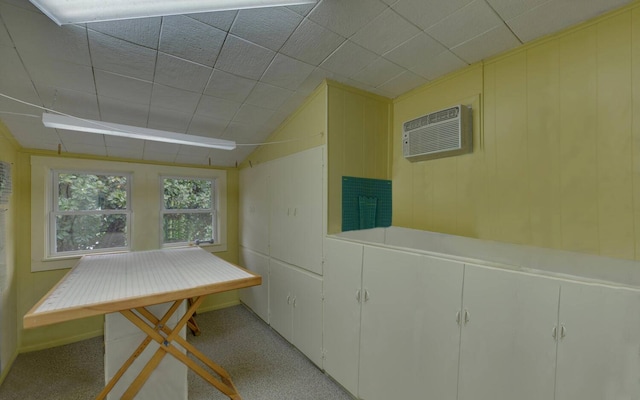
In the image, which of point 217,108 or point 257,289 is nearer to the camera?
point 217,108

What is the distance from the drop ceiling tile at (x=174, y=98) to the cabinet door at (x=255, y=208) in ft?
3.60

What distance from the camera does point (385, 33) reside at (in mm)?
1612

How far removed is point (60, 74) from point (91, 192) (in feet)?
5.91

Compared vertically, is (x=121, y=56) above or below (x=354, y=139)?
above

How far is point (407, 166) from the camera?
7.75 feet

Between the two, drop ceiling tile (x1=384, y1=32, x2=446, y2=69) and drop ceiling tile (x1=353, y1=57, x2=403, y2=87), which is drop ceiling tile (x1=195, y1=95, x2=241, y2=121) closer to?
drop ceiling tile (x1=353, y1=57, x2=403, y2=87)

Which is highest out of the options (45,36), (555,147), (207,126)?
(45,36)

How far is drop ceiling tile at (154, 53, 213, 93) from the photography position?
179cm

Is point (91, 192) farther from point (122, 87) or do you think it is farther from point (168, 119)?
point (122, 87)

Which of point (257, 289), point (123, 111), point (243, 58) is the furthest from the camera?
point (257, 289)

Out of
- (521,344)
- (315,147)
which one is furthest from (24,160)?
(521,344)

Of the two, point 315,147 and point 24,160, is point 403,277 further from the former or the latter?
point 24,160

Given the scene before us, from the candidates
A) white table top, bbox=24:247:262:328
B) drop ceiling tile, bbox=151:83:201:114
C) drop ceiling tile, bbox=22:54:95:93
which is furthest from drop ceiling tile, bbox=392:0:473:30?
drop ceiling tile, bbox=22:54:95:93

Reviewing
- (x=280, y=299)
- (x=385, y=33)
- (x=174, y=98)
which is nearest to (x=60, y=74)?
(x=174, y=98)
